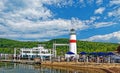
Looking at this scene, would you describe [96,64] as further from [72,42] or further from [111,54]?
[72,42]

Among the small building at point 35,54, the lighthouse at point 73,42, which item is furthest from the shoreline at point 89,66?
the small building at point 35,54

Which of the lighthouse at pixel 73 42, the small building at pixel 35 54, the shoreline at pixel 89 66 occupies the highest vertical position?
the lighthouse at pixel 73 42

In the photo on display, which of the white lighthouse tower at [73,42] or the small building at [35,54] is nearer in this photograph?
the white lighthouse tower at [73,42]

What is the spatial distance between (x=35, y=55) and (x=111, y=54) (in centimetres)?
4960

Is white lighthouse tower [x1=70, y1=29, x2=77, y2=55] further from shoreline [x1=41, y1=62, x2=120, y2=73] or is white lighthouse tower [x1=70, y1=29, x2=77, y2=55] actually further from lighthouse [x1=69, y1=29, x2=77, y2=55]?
shoreline [x1=41, y1=62, x2=120, y2=73]

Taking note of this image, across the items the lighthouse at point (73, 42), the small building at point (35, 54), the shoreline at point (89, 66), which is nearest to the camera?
the shoreline at point (89, 66)

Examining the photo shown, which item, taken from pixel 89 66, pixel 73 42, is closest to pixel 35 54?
pixel 73 42

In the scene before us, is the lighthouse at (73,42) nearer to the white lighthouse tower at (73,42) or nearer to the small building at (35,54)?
the white lighthouse tower at (73,42)

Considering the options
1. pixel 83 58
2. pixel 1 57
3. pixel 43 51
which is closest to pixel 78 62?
pixel 83 58

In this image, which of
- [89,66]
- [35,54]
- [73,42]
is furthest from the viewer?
[35,54]

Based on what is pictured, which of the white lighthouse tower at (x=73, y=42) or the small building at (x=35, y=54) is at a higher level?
the white lighthouse tower at (x=73, y=42)

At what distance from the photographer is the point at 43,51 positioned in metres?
104

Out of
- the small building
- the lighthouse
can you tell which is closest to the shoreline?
the lighthouse

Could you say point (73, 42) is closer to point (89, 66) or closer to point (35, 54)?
point (89, 66)
